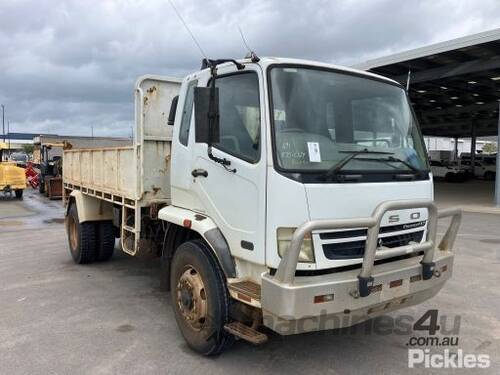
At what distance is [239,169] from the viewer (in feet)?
12.5

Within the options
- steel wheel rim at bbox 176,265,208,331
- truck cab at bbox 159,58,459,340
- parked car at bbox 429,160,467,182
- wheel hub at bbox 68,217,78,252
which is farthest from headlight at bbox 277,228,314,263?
parked car at bbox 429,160,467,182

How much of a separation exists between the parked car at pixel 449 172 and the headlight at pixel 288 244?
110 ft

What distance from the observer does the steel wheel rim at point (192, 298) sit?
4113mm

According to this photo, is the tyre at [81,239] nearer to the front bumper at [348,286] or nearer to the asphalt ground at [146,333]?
the asphalt ground at [146,333]

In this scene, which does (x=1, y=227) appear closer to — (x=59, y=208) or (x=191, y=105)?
(x=59, y=208)

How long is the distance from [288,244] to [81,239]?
487cm

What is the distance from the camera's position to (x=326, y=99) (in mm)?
3879

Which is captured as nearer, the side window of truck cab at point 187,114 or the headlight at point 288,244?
the headlight at point 288,244

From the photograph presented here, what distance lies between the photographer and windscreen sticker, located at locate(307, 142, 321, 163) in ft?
11.8

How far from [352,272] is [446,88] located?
2346 centimetres

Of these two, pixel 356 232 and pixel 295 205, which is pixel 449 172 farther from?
pixel 295 205

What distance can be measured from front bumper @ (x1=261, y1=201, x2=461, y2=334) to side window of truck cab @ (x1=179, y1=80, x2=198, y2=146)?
177 cm

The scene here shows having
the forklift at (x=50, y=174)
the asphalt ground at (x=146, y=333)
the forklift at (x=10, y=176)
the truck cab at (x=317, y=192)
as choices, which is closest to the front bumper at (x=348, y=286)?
the truck cab at (x=317, y=192)

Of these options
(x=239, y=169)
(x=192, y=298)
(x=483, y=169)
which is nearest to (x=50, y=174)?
(x=192, y=298)
